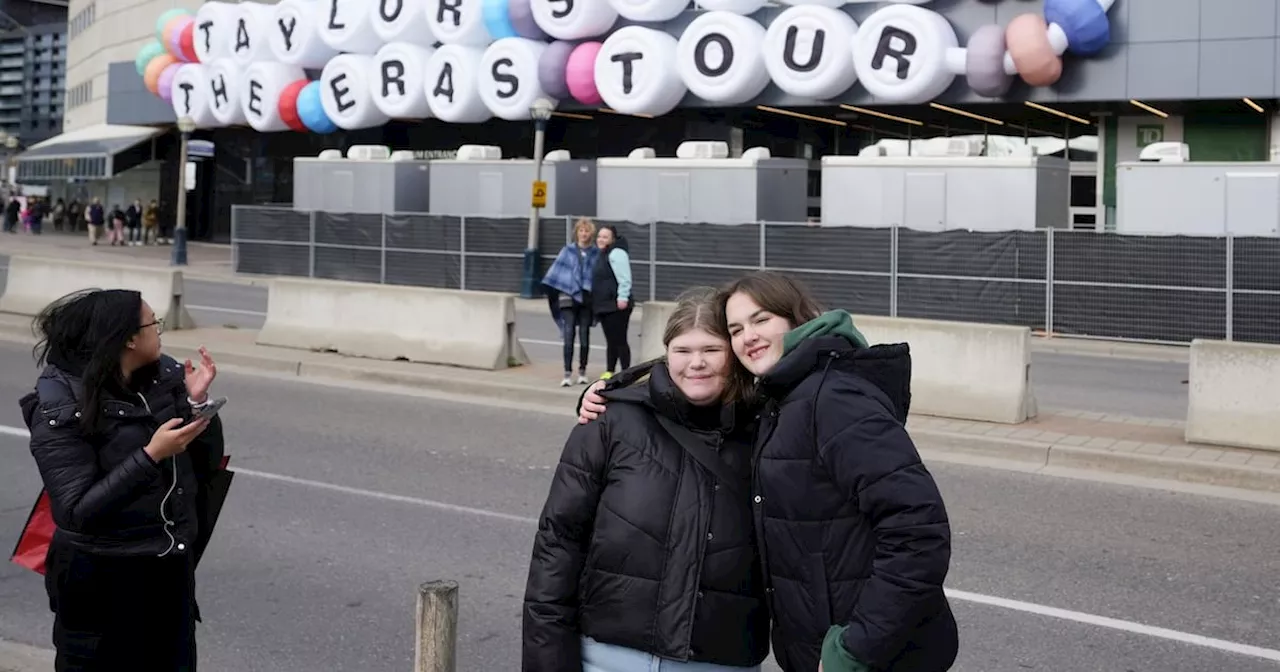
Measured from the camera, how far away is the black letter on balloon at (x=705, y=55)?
30.0m

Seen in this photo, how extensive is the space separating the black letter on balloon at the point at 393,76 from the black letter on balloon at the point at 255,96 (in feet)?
16.5

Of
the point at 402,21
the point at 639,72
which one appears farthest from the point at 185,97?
the point at 639,72

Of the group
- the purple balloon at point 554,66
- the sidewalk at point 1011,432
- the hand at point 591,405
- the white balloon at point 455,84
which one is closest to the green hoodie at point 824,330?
the hand at point 591,405

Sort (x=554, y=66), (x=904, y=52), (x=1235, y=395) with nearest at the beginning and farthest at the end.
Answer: (x=1235, y=395), (x=904, y=52), (x=554, y=66)

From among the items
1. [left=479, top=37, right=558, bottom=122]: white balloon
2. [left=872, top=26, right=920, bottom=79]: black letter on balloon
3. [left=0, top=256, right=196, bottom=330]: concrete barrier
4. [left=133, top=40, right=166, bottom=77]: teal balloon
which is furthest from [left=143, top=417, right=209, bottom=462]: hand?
[left=133, top=40, right=166, bottom=77]: teal balloon

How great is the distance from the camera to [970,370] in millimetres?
12523

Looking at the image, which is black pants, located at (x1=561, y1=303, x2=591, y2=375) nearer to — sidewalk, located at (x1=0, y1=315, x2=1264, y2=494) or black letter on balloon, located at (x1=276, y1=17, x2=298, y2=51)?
sidewalk, located at (x1=0, y1=315, x2=1264, y2=494)

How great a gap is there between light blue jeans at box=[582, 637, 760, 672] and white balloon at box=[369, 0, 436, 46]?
31890 millimetres

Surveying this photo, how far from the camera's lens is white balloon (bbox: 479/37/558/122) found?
3244 centimetres

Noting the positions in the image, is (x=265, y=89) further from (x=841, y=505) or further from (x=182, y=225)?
(x=841, y=505)

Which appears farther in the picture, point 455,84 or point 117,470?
point 455,84

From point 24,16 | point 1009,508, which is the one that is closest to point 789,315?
point 1009,508

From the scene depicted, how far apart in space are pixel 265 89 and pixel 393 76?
16.8ft

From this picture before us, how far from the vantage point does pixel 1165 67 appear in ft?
89.7
